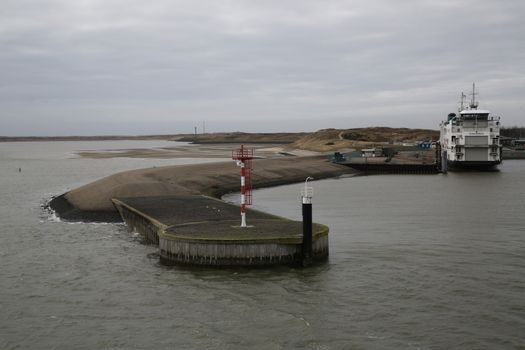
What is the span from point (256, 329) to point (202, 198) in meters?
20.5

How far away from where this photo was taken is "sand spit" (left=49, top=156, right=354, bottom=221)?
3554cm

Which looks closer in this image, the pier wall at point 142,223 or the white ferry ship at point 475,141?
the pier wall at point 142,223

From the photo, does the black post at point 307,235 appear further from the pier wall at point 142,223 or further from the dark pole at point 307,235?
the pier wall at point 142,223

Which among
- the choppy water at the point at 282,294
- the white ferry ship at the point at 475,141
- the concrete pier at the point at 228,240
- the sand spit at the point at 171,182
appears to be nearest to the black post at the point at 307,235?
the concrete pier at the point at 228,240

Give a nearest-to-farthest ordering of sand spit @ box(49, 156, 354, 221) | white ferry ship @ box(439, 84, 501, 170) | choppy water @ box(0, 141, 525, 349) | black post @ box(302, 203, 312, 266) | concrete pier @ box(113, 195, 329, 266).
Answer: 1. choppy water @ box(0, 141, 525, 349)
2. concrete pier @ box(113, 195, 329, 266)
3. black post @ box(302, 203, 312, 266)
4. sand spit @ box(49, 156, 354, 221)
5. white ferry ship @ box(439, 84, 501, 170)

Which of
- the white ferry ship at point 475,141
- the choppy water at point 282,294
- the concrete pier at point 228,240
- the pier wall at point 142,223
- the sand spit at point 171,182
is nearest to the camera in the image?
the choppy water at point 282,294

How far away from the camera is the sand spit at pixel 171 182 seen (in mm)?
35541

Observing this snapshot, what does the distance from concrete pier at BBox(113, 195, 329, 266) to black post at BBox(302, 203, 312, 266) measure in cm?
21

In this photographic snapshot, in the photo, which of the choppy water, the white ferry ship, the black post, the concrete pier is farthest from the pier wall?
the white ferry ship

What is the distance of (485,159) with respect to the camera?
6688cm

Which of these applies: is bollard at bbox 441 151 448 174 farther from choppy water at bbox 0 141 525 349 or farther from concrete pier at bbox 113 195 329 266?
concrete pier at bbox 113 195 329 266

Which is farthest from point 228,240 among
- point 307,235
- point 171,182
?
point 171,182

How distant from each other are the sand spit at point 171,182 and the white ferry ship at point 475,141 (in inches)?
504

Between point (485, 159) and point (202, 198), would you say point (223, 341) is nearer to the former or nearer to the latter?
point (202, 198)
